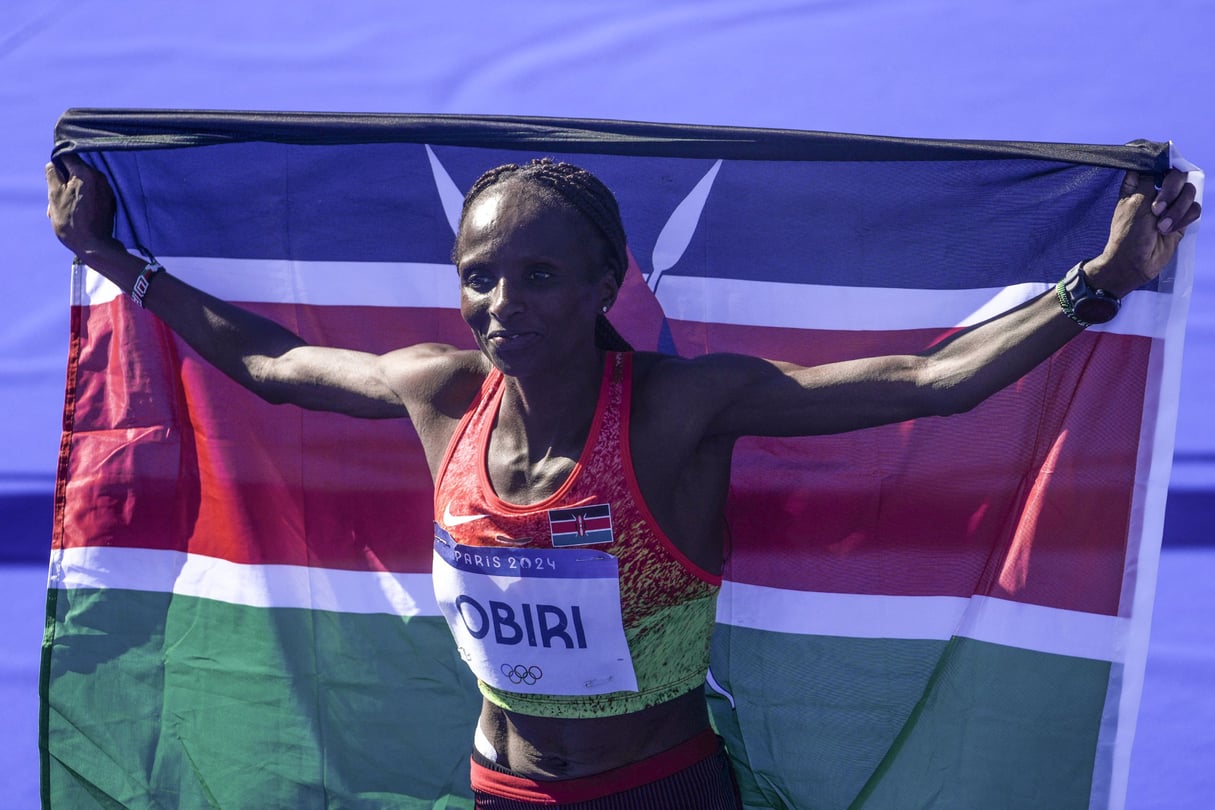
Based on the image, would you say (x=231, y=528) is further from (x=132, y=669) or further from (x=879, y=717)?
(x=879, y=717)

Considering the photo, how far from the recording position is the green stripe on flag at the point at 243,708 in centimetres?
267

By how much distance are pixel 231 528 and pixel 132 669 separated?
1.23 ft

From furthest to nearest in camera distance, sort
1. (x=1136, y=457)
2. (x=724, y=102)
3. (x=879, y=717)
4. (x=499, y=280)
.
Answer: (x=724, y=102), (x=879, y=717), (x=1136, y=457), (x=499, y=280)

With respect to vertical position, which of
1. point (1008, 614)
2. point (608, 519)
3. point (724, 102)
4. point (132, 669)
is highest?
point (724, 102)

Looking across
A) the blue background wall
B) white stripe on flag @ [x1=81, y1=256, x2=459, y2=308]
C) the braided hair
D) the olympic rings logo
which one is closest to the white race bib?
the olympic rings logo

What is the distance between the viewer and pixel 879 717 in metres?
2.45

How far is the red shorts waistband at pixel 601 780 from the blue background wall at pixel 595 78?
2057mm

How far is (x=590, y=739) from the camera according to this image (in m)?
2.14

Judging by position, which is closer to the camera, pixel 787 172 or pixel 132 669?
pixel 787 172

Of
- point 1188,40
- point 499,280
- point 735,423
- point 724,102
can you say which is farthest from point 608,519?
point 1188,40

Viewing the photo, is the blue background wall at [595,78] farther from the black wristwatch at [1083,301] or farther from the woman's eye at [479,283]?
the woman's eye at [479,283]

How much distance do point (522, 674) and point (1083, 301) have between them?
3.51ft

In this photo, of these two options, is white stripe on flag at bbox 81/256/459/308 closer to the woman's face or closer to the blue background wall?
the woman's face

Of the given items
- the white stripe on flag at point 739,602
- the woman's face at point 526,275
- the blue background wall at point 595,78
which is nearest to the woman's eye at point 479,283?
the woman's face at point 526,275
